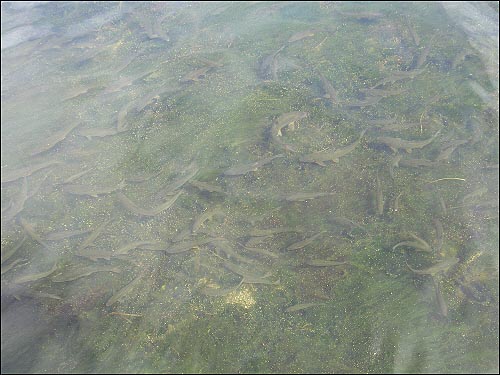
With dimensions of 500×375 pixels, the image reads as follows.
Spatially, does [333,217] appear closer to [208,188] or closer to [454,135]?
[208,188]

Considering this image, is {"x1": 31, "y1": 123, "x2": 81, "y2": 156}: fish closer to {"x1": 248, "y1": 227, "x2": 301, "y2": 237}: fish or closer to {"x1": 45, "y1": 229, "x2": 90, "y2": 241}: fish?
{"x1": 45, "y1": 229, "x2": 90, "y2": 241}: fish

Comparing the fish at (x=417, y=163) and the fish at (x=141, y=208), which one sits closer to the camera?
the fish at (x=141, y=208)

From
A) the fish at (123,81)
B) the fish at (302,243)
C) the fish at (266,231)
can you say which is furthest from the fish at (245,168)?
the fish at (123,81)

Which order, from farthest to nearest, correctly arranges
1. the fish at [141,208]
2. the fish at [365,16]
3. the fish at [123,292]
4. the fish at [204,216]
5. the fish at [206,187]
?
the fish at [365,16] → the fish at [206,187] → the fish at [141,208] → the fish at [204,216] → the fish at [123,292]

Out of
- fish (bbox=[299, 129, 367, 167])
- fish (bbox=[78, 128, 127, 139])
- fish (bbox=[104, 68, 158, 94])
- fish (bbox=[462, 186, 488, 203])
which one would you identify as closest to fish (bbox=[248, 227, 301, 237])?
fish (bbox=[299, 129, 367, 167])

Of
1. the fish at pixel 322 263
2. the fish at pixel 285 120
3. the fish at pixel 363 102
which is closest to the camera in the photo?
the fish at pixel 322 263

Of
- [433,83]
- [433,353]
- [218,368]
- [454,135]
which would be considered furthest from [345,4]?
[218,368]

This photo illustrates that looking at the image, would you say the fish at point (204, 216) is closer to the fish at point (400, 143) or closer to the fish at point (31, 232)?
the fish at point (31, 232)

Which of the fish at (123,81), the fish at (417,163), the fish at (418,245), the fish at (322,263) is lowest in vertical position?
the fish at (418,245)
